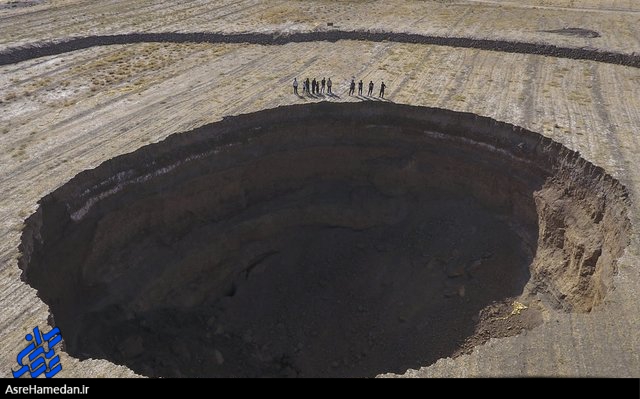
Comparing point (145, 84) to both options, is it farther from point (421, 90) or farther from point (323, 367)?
point (323, 367)

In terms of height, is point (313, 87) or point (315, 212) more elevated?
point (313, 87)

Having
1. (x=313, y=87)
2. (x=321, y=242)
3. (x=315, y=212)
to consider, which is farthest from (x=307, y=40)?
(x=321, y=242)

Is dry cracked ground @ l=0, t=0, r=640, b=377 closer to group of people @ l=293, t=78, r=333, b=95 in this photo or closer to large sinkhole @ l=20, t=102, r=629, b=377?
large sinkhole @ l=20, t=102, r=629, b=377
